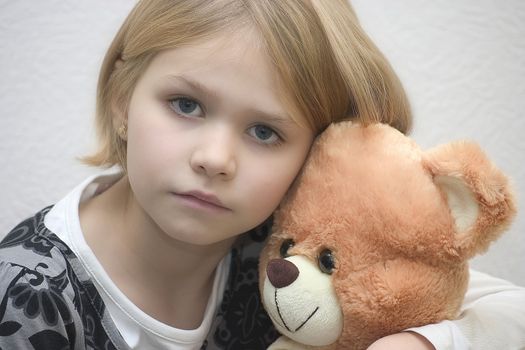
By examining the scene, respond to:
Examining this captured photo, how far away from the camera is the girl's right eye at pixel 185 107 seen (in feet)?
1.92

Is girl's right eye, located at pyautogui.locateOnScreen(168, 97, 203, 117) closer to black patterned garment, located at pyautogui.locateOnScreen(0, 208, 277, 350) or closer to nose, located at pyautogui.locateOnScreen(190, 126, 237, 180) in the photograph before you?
nose, located at pyautogui.locateOnScreen(190, 126, 237, 180)

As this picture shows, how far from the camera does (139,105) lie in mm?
608

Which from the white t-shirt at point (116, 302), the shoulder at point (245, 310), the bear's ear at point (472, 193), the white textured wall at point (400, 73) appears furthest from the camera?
the white textured wall at point (400, 73)

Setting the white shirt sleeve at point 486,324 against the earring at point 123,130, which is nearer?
the white shirt sleeve at point 486,324

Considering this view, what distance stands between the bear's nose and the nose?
3.6 inches

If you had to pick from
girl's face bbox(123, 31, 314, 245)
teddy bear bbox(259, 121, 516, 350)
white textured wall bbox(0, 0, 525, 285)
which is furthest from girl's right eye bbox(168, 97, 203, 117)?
white textured wall bbox(0, 0, 525, 285)

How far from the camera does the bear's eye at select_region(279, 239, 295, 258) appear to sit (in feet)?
1.90

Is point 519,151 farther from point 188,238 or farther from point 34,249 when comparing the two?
point 34,249

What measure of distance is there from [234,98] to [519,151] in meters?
0.59

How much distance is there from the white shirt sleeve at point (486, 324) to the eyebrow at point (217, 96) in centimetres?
22

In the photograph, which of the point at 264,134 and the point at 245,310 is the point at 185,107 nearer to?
the point at 264,134

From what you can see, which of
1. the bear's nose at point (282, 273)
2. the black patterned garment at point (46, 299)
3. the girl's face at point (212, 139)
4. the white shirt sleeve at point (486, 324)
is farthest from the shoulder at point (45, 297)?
the white shirt sleeve at point (486, 324)

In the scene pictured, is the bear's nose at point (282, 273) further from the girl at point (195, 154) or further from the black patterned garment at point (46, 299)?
the black patterned garment at point (46, 299)

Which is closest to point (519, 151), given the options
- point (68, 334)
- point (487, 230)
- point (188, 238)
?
point (487, 230)
